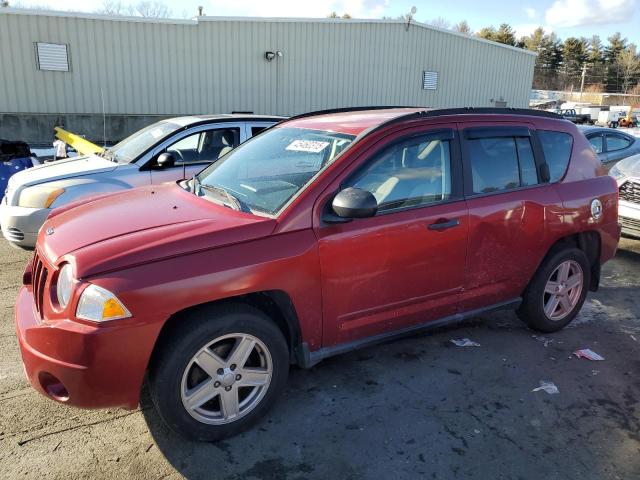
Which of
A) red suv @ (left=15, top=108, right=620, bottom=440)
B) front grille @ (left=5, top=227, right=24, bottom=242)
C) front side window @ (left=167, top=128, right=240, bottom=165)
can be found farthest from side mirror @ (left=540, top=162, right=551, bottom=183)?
front grille @ (left=5, top=227, right=24, bottom=242)

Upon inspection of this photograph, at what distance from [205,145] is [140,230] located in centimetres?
375

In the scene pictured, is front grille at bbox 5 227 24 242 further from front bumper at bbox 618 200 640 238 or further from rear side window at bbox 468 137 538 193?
front bumper at bbox 618 200 640 238

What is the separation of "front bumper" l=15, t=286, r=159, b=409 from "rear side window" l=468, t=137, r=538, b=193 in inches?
95.2

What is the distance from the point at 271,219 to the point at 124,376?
110 centimetres

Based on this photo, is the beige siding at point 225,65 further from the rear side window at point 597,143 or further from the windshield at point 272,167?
the windshield at point 272,167

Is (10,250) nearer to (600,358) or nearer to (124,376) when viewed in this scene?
(124,376)

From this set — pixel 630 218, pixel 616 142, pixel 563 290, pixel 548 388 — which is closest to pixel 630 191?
pixel 630 218

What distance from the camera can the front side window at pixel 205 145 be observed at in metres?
6.17

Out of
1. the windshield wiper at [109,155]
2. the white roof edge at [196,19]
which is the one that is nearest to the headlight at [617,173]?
the windshield wiper at [109,155]

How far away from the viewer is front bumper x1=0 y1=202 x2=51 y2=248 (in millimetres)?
5129

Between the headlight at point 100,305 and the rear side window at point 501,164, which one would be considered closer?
the headlight at point 100,305

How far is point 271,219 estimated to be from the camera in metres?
2.84

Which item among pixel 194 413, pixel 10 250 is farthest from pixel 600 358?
pixel 10 250

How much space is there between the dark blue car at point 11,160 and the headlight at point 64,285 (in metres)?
6.17
